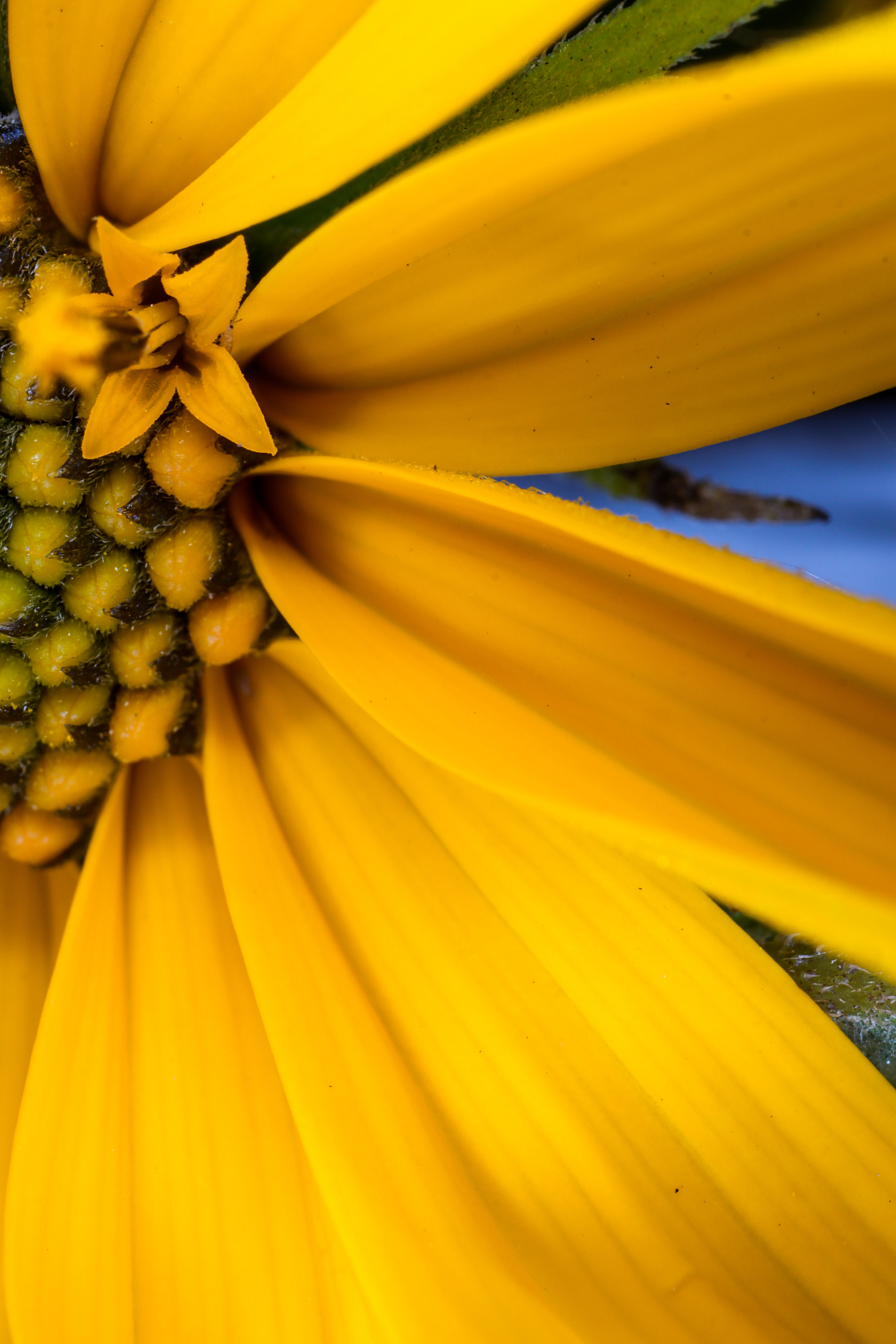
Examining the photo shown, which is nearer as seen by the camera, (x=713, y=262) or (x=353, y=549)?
(x=713, y=262)

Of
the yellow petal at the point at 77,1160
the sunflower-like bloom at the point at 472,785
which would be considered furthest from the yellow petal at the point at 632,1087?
the yellow petal at the point at 77,1160

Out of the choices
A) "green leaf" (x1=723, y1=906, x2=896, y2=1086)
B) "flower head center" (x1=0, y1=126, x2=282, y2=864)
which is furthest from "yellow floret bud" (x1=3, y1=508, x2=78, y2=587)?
"green leaf" (x1=723, y1=906, x2=896, y2=1086)

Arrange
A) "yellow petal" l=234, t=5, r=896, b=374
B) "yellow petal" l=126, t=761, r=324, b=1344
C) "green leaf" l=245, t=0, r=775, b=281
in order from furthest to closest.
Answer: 1. "yellow petal" l=126, t=761, r=324, b=1344
2. "green leaf" l=245, t=0, r=775, b=281
3. "yellow petal" l=234, t=5, r=896, b=374

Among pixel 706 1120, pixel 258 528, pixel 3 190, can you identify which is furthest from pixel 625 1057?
pixel 3 190

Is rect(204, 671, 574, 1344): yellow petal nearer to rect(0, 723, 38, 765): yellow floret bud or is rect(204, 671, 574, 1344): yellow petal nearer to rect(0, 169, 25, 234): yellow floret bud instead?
rect(0, 723, 38, 765): yellow floret bud

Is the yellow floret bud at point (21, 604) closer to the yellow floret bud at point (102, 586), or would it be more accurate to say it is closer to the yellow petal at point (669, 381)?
the yellow floret bud at point (102, 586)

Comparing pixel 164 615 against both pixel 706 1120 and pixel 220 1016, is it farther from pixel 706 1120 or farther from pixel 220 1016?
pixel 706 1120

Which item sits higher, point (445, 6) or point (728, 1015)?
point (445, 6)
